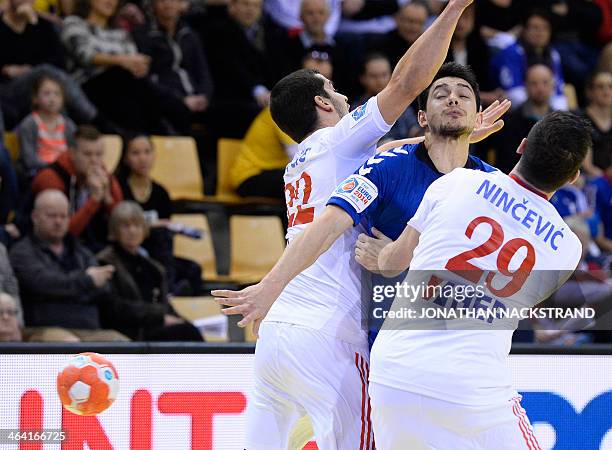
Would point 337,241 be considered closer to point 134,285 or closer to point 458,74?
point 458,74

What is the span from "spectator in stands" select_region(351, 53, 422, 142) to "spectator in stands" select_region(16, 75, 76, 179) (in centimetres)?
273

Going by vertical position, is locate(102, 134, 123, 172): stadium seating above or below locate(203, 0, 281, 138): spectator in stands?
below

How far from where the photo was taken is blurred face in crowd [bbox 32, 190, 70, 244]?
8203 millimetres

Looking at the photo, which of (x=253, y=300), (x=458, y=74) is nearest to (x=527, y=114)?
(x=458, y=74)

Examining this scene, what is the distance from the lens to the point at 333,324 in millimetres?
4840

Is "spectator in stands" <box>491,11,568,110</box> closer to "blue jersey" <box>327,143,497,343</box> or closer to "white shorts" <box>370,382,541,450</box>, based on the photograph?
"blue jersey" <box>327,143,497,343</box>

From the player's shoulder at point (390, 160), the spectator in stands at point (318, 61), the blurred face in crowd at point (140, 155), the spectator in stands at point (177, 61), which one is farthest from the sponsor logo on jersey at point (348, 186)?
the spectator in stands at point (177, 61)

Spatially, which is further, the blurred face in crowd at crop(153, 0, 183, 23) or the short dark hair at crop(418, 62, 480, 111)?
the blurred face in crowd at crop(153, 0, 183, 23)

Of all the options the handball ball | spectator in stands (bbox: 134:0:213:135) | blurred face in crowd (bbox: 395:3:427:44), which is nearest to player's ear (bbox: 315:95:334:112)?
the handball ball

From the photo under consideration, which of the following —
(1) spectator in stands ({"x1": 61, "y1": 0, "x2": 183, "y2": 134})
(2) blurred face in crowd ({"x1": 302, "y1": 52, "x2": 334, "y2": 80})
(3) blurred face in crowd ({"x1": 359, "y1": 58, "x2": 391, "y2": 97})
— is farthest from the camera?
(3) blurred face in crowd ({"x1": 359, "y1": 58, "x2": 391, "y2": 97})

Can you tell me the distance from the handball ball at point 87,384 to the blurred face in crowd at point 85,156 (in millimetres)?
3349

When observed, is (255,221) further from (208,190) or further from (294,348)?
(294,348)

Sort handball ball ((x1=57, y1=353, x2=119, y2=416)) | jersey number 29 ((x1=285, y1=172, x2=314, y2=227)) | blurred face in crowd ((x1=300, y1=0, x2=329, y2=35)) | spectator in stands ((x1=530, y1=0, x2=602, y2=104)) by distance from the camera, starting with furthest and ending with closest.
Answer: spectator in stands ((x1=530, y1=0, x2=602, y2=104)), blurred face in crowd ((x1=300, y1=0, x2=329, y2=35)), handball ball ((x1=57, y1=353, x2=119, y2=416)), jersey number 29 ((x1=285, y1=172, x2=314, y2=227))

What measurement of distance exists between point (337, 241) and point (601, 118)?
7121mm
